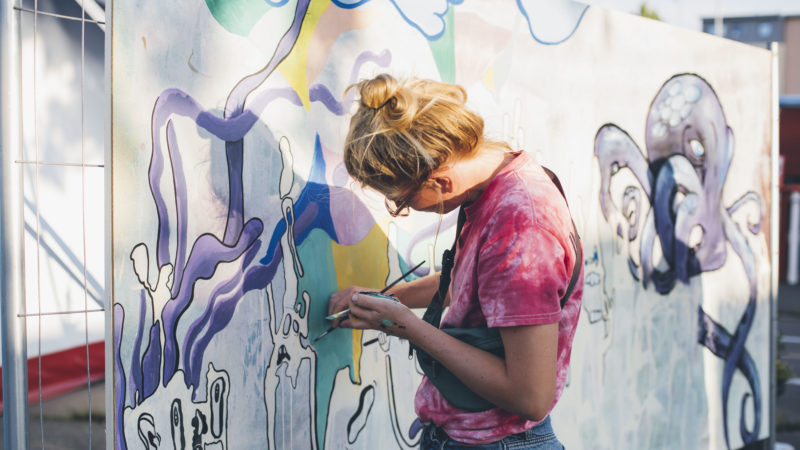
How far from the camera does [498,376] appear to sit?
4.80ft

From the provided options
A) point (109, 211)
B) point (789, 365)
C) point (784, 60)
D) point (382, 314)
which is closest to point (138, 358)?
point (109, 211)

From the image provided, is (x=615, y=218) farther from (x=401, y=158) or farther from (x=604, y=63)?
(x=401, y=158)

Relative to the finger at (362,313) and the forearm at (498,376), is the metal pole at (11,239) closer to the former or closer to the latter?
the finger at (362,313)

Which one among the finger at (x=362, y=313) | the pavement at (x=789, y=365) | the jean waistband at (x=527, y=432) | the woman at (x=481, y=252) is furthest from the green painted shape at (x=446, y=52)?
the pavement at (x=789, y=365)

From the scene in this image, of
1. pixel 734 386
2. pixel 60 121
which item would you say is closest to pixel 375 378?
pixel 734 386

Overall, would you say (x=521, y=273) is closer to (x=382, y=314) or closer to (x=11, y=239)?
(x=382, y=314)

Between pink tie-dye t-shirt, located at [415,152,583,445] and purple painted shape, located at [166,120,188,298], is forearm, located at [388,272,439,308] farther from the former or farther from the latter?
purple painted shape, located at [166,120,188,298]

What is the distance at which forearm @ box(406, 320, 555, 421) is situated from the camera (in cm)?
143

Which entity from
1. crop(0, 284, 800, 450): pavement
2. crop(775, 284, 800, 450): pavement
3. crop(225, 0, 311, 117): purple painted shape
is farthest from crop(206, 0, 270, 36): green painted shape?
crop(775, 284, 800, 450): pavement

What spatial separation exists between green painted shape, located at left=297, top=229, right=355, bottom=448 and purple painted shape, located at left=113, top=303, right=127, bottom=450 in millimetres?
614

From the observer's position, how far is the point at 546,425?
5.38ft

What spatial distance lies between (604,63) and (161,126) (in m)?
2.21

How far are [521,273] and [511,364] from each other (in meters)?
0.19

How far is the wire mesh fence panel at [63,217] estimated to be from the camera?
4016 mm
